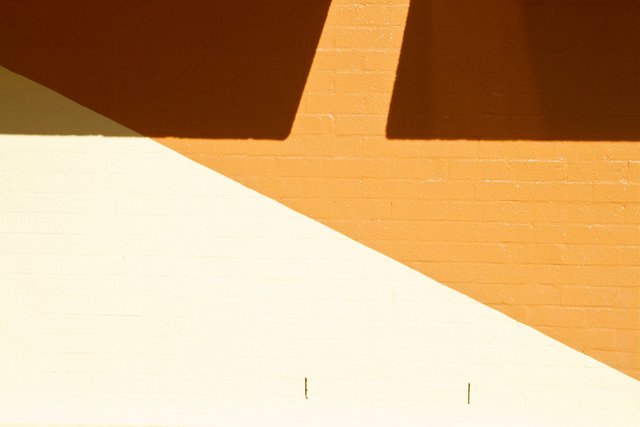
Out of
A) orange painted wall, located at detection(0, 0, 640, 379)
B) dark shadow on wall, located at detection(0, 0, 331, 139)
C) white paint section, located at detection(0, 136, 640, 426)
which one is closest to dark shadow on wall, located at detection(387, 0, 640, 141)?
orange painted wall, located at detection(0, 0, 640, 379)

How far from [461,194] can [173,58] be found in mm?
1754

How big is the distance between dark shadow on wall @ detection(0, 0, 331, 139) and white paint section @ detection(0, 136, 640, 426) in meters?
0.26

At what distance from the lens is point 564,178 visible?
3.57 meters

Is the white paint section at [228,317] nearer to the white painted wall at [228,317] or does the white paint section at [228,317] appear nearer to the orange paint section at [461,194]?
the white painted wall at [228,317]

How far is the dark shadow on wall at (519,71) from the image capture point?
136 inches

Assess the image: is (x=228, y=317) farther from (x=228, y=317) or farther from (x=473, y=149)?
(x=473, y=149)

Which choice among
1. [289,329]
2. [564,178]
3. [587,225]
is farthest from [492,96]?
[289,329]

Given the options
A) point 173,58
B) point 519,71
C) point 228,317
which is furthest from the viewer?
point 228,317

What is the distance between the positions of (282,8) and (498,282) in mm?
1914

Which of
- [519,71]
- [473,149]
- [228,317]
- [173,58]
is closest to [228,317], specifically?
[228,317]

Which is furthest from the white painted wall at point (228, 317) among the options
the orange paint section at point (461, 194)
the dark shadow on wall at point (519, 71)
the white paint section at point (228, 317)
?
the dark shadow on wall at point (519, 71)

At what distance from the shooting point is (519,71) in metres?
3.53

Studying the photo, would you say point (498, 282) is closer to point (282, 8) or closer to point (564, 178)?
point (564, 178)

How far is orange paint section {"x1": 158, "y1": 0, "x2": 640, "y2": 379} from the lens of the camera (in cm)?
356
